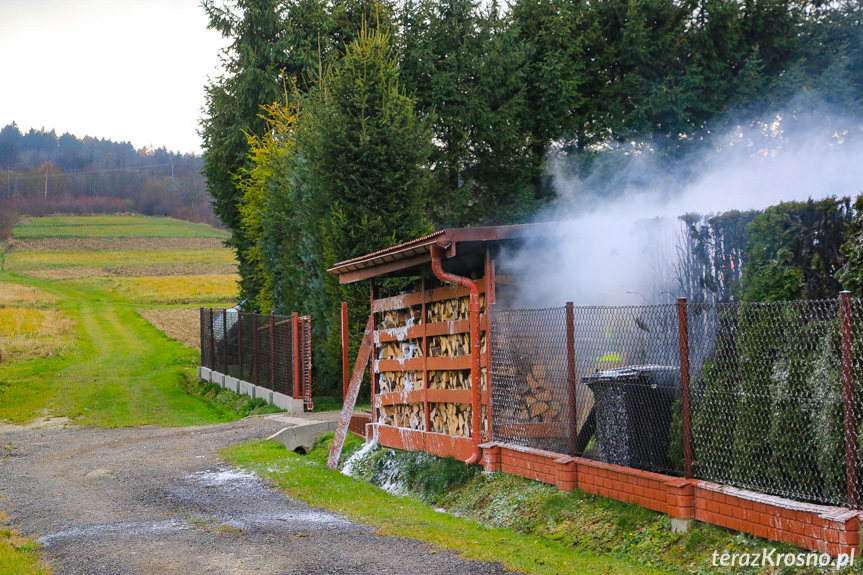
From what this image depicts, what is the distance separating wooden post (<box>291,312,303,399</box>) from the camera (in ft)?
60.2

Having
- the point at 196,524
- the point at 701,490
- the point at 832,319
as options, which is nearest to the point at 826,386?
the point at 832,319

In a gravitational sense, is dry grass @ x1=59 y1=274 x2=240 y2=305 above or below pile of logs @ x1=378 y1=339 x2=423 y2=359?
above

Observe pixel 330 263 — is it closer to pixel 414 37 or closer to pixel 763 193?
pixel 763 193

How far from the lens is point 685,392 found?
21.0 ft

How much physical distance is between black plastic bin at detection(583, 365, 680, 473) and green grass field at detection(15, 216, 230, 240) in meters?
105

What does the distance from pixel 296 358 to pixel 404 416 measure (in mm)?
7102

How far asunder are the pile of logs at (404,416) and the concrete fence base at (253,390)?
6246 mm

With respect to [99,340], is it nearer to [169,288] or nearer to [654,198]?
[169,288]

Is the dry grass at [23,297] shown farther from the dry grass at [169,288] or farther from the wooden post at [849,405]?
the wooden post at [849,405]

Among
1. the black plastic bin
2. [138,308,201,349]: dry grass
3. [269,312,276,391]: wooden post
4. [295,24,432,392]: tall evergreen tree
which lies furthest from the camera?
[138,308,201,349]: dry grass

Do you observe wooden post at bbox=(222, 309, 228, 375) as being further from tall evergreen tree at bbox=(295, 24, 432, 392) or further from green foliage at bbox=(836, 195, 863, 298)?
green foliage at bbox=(836, 195, 863, 298)

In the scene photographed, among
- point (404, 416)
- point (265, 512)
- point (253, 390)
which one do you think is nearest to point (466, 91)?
point (253, 390)

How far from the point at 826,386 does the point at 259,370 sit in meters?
17.9

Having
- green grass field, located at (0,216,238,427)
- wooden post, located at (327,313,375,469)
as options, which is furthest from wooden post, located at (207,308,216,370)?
wooden post, located at (327,313,375,469)
